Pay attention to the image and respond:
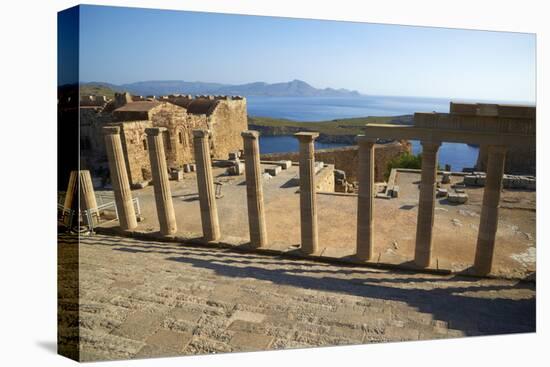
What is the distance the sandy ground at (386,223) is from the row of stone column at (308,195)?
59 cm

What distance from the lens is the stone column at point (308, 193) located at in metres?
11.7

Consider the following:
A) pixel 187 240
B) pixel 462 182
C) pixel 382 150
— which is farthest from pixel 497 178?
pixel 382 150

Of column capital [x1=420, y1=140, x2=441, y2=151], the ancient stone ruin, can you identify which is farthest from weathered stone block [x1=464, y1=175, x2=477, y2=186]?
column capital [x1=420, y1=140, x2=441, y2=151]

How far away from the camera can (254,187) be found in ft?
41.2

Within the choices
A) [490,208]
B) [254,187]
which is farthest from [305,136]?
[490,208]

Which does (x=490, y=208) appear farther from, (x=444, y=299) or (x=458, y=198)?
(x=458, y=198)

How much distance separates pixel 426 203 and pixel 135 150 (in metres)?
18.6

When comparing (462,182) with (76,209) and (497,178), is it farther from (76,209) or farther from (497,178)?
(76,209)

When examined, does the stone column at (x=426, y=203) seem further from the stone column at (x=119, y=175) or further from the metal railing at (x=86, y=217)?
the stone column at (x=119, y=175)

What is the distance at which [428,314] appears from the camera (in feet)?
28.0

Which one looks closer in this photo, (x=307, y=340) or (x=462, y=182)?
(x=307, y=340)

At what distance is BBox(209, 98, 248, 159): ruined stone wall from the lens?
35.0 m

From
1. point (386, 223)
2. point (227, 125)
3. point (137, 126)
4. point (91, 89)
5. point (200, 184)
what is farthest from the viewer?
point (227, 125)

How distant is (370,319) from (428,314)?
4.17 ft
